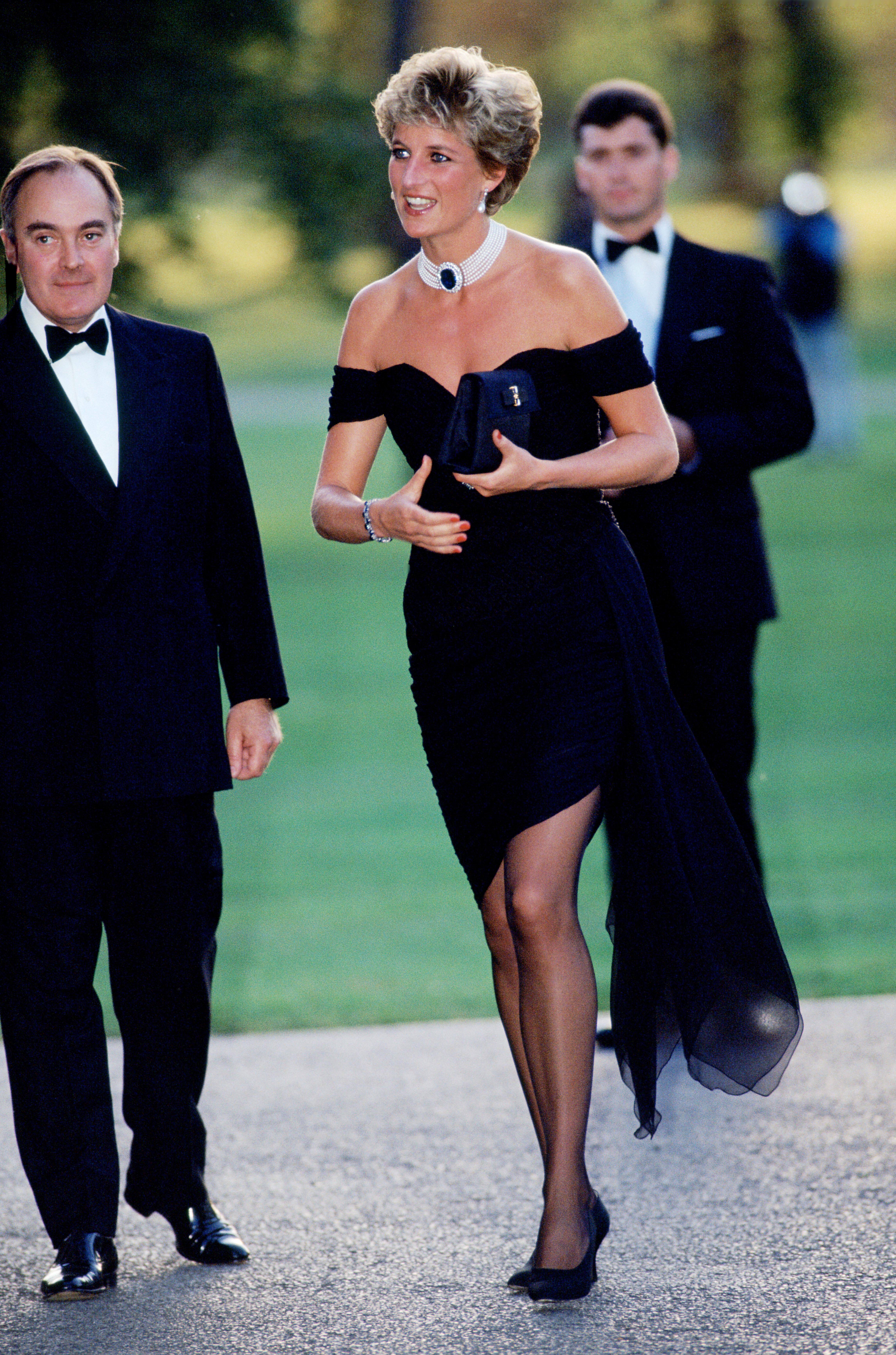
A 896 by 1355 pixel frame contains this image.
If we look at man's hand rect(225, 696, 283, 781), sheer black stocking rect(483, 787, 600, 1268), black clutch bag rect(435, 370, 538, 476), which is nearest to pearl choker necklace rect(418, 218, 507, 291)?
black clutch bag rect(435, 370, 538, 476)

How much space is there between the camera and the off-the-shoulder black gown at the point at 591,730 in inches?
136

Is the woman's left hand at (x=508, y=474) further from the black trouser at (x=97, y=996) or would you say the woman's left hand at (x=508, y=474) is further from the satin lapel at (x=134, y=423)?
the black trouser at (x=97, y=996)

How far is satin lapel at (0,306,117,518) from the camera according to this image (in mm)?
3422

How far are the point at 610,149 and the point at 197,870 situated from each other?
2.18 meters

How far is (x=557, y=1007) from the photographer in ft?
11.0

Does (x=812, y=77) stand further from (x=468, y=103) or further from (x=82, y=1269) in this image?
(x=82, y=1269)

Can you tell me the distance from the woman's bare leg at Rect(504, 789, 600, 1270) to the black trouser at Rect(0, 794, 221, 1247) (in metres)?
0.64

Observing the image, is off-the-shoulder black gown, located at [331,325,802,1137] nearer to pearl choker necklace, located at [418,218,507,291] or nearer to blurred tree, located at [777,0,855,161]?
pearl choker necklace, located at [418,218,507,291]

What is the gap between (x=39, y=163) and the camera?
3.45m

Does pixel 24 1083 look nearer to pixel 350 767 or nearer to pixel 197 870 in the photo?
pixel 197 870

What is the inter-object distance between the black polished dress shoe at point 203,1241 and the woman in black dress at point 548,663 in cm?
59

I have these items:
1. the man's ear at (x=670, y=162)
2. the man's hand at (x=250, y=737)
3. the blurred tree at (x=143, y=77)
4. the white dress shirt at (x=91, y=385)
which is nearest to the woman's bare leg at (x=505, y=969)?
the man's hand at (x=250, y=737)

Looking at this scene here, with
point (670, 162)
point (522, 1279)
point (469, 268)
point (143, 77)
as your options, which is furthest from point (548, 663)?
point (143, 77)

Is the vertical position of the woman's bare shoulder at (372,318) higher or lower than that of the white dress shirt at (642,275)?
lower
